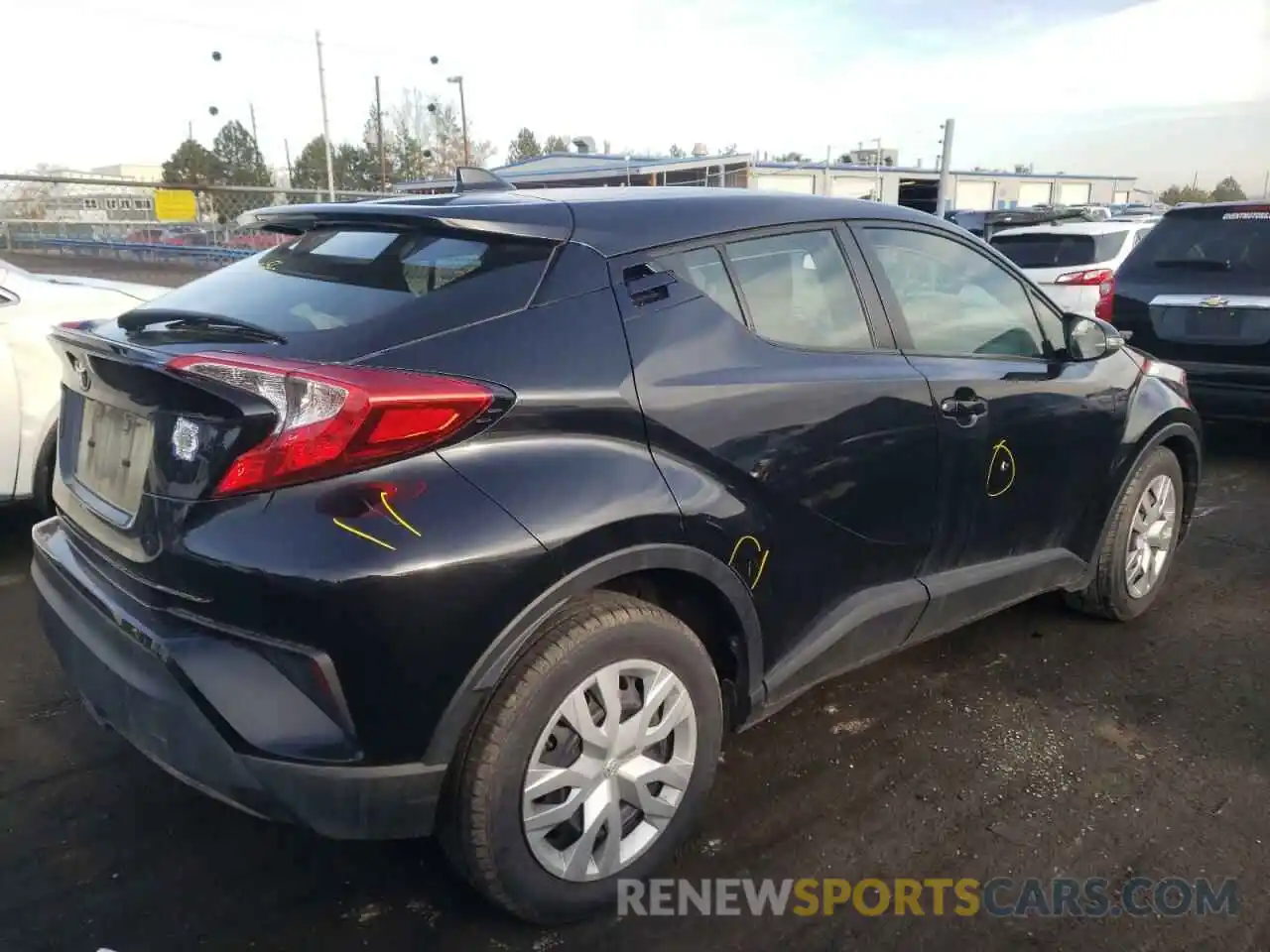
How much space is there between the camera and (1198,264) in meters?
6.64

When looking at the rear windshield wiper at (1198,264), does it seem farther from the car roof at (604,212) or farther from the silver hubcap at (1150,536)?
the car roof at (604,212)

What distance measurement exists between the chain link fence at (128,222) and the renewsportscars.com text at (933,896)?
57.4 ft

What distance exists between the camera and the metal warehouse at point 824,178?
38.0 m

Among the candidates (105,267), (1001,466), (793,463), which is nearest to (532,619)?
(793,463)

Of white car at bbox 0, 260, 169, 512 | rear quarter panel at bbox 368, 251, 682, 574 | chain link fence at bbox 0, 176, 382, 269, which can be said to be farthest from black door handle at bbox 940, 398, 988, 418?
chain link fence at bbox 0, 176, 382, 269

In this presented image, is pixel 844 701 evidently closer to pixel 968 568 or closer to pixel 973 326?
pixel 968 568

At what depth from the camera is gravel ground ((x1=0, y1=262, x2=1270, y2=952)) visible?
2.37 metres

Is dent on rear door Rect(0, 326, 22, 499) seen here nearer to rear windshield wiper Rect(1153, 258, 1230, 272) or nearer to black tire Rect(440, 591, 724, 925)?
black tire Rect(440, 591, 724, 925)

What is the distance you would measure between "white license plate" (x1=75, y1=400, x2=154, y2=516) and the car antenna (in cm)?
138

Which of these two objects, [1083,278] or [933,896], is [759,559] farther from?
[1083,278]

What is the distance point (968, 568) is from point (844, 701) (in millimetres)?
649

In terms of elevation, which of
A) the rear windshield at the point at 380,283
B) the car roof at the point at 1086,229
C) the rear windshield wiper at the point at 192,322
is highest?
the rear windshield at the point at 380,283

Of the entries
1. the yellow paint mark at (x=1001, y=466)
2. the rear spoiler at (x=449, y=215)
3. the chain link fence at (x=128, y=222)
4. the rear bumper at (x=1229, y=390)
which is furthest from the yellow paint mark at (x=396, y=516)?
the chain link fence at (x=128, y=222)

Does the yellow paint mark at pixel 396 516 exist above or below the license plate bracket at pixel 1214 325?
above
